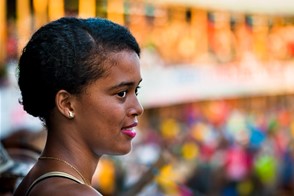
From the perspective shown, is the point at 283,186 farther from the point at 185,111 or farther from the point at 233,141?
the point at 185,111

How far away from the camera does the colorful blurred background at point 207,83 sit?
1311cm

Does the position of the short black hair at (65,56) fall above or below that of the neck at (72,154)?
above

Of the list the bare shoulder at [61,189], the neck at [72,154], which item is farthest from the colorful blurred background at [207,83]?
the bare shoulder at [61,189]

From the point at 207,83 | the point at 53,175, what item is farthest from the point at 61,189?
the point at 207,83

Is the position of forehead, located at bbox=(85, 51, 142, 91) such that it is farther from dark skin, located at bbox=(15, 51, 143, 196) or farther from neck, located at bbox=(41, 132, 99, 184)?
neck, located at bbox=(41, 132, 99, 184)

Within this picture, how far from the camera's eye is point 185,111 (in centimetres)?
1877

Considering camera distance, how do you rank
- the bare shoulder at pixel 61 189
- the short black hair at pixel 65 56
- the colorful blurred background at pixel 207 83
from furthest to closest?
1. the colorful blurred background at pixel 207 83
2. the short black hair at pixel 65 56
3. the bare shoulder at pixel 61 189

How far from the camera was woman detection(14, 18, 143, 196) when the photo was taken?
6.09 ft

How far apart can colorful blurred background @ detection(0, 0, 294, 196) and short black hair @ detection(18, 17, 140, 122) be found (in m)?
6.93

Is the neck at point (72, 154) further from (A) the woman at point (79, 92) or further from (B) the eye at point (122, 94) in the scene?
(B) the eye at point (122, 94)

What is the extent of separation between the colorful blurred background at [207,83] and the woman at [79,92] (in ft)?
22.7

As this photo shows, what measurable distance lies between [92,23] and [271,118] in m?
19.7

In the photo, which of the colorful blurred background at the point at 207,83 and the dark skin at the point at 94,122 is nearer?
the dark skin at the point at 94,122

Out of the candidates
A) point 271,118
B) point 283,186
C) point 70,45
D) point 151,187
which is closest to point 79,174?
point 70,45
